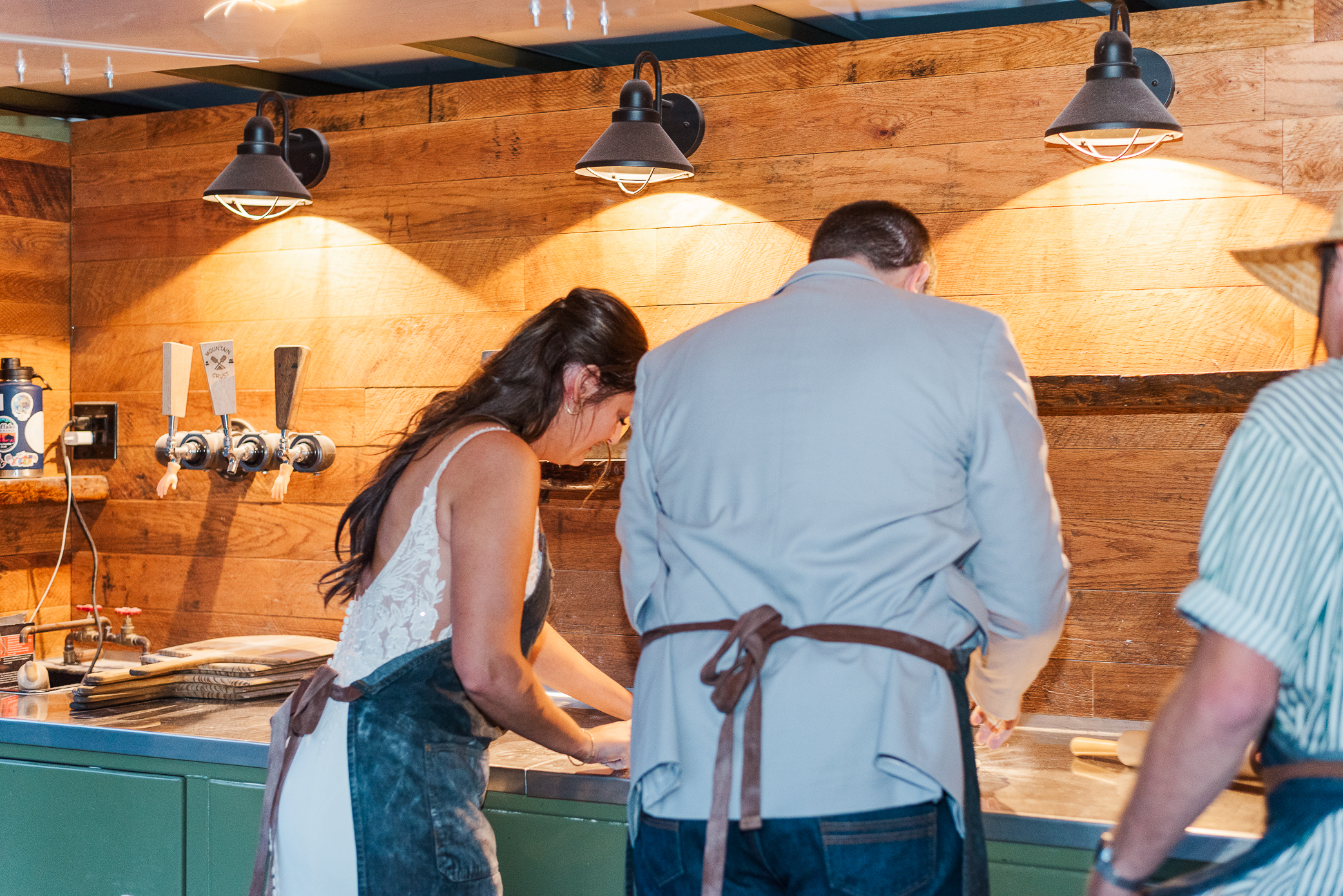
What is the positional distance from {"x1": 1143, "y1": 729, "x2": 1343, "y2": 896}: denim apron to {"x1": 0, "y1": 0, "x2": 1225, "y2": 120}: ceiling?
1.26 m

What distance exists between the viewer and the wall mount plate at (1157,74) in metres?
2.19

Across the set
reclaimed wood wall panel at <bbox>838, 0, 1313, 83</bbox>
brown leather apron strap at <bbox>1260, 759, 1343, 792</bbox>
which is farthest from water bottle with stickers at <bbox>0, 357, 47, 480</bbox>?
brown leather apron strap at <bbox>1260, 759, 1343, 792</bbox>

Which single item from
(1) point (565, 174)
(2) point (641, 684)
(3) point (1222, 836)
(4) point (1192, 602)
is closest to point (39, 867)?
(2) point (641, 684)

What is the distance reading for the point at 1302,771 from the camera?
93 centimetres

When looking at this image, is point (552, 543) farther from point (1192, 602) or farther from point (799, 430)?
point (1192, 602)

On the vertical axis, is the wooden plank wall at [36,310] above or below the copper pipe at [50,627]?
above

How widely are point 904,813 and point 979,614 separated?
0.22m

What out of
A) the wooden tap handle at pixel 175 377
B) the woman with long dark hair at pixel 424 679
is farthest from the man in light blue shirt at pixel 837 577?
the wooden tap handle at pixel 175 377

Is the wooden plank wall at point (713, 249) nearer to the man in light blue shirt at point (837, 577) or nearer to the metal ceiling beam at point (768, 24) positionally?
the metal ceiling beam at point (768, 24)

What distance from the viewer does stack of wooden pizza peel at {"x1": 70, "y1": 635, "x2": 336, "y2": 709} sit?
233 cm

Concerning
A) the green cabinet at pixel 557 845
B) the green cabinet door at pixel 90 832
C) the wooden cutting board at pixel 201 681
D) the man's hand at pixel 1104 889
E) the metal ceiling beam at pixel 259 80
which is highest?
the metal ceiling beam at pixel 259 80

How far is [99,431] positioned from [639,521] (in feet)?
7.14

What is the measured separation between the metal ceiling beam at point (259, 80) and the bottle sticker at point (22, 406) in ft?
2.71

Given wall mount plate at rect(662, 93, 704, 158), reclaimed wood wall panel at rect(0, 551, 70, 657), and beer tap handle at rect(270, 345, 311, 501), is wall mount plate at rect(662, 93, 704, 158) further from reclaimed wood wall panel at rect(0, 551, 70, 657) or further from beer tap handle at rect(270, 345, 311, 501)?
reclaimed wood wall panel at rect(0, 551, 70, 657)
